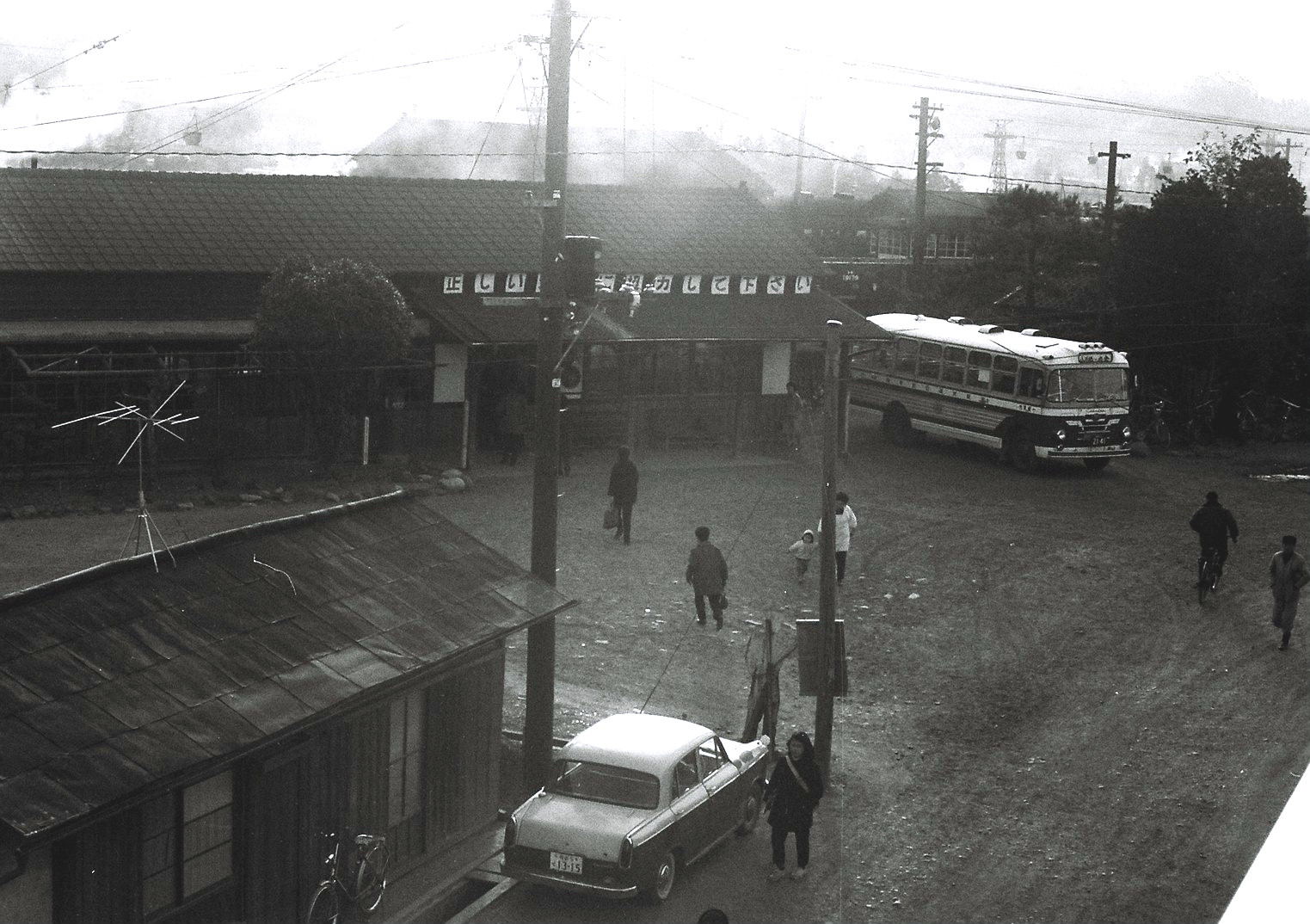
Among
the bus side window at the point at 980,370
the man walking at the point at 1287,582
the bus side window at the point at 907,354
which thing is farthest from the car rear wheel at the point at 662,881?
the bus side window at the point at 907,354

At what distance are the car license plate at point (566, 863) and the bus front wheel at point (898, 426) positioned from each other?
2325 cm

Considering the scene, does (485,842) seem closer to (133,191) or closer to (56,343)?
(56,343)

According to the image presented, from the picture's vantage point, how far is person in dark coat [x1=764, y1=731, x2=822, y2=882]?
498 inches

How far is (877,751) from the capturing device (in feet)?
53.2

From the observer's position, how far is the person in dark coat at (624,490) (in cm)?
2266

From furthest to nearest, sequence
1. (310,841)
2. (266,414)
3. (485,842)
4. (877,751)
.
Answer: (266,414) < (877,751) < (485,842) < (310,841)

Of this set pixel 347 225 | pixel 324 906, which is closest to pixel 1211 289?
pixel 347 225

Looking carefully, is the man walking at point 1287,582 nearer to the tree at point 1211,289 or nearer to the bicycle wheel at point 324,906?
the bicycle wheel at point 324,906

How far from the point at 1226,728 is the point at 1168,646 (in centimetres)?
308

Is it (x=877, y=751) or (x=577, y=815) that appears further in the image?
(x=877, y=751)

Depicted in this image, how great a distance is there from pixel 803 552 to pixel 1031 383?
1083cm

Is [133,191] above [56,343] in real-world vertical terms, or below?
above

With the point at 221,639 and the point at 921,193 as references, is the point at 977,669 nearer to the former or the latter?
the point at 221,639

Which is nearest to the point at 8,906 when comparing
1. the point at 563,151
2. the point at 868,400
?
the point at 563,151
